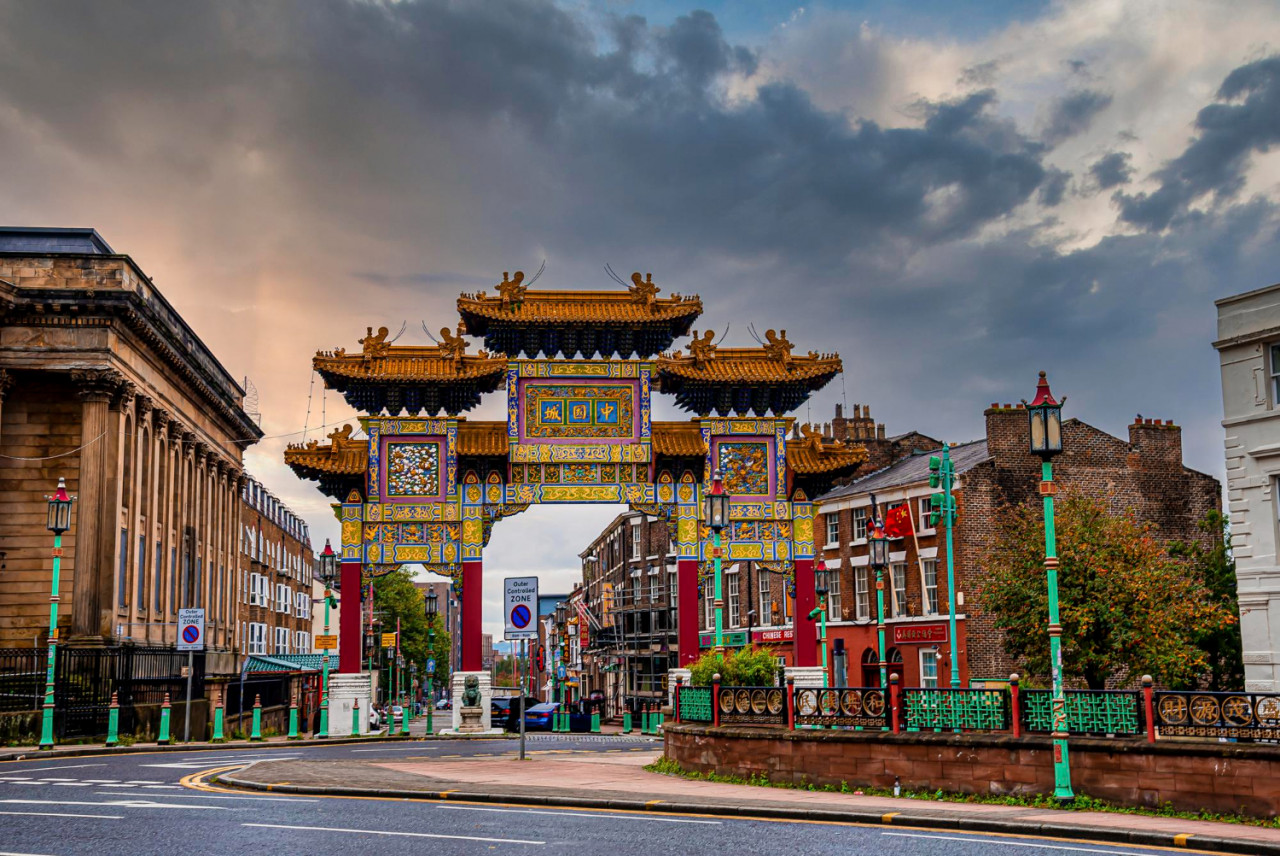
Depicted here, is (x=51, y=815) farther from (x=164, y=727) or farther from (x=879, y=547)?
(x=164, y=727)

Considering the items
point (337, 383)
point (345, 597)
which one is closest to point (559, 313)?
point (337, 383)

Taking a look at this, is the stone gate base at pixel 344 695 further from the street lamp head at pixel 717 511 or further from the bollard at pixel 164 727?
the street lamp head at pixel 717 511

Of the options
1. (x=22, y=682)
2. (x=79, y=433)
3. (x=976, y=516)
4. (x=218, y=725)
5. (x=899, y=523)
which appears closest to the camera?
(x=899, y=523)

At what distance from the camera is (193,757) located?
2966 centimetres

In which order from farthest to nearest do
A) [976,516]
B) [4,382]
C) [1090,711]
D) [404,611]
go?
[404,611]
[976,516]
[4,382]
[1090,711]

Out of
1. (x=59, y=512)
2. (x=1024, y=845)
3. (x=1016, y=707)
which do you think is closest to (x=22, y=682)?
(x=59, y=512)

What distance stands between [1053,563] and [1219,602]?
2973cm

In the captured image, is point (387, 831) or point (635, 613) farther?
point (635, 613)

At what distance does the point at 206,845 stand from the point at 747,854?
225 inches

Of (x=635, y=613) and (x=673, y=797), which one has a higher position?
(x=635, y=613)

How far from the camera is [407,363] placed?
133ft

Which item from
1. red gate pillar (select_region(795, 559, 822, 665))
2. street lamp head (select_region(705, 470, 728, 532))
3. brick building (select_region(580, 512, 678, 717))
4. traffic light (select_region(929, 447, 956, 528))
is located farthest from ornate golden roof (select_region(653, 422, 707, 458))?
brick building (select_region(580, 512, 678, 717))

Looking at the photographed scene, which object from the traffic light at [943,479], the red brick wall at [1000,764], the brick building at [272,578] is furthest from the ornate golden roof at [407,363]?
the brick building at [272,578]

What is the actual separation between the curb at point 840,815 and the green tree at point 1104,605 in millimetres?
25298
